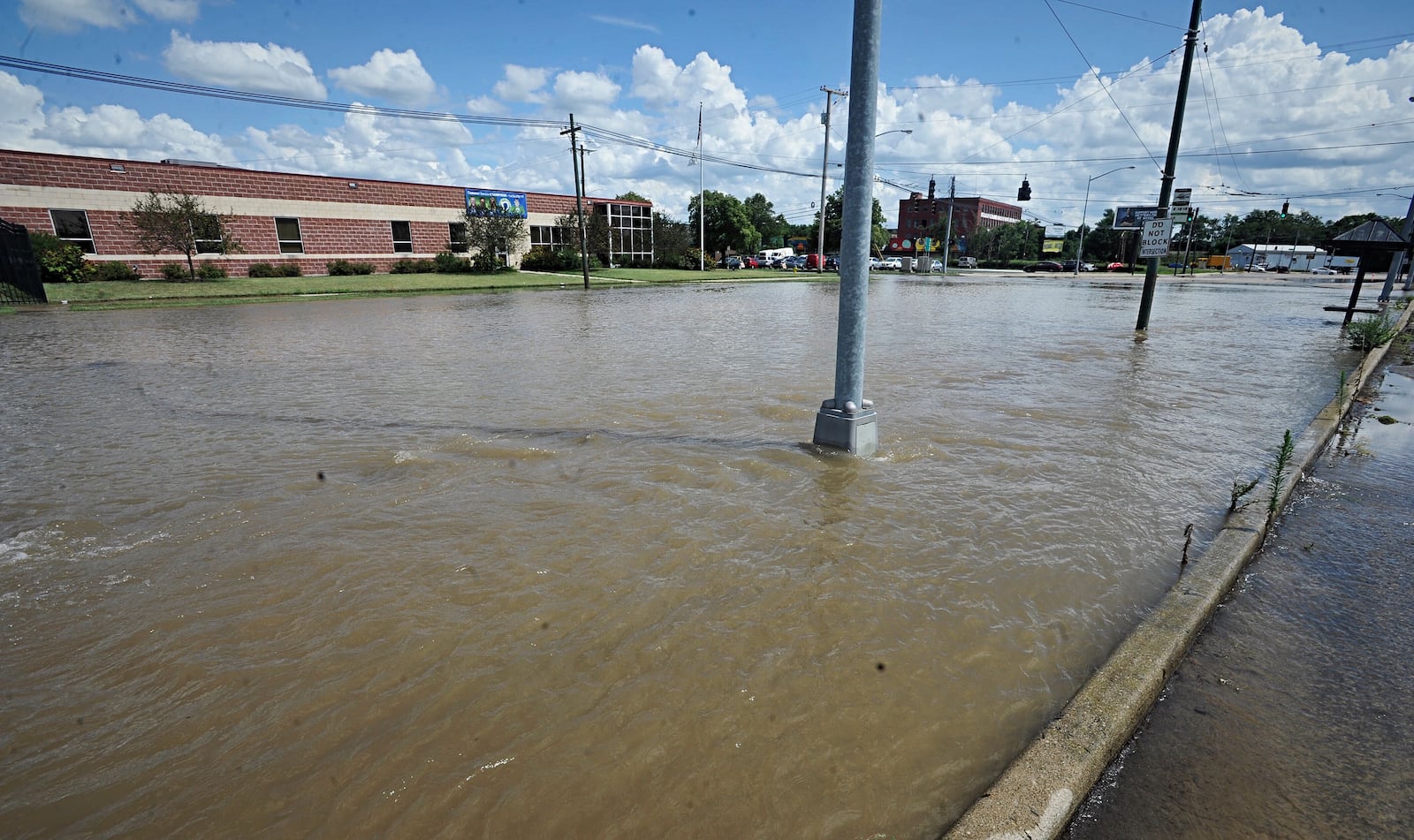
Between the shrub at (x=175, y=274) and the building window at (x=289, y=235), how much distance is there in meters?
6.43

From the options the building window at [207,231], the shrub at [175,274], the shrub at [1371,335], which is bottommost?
the shrub at [1371,335]

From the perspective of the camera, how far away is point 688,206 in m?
102

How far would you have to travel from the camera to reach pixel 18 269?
21.4m

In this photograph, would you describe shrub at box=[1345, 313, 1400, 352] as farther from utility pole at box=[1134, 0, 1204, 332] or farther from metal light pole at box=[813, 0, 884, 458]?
metal light pole at box=[813, 0, 884, 458]

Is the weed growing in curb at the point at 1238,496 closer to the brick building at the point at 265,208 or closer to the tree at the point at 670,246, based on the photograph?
the brick building at the point at 265,208

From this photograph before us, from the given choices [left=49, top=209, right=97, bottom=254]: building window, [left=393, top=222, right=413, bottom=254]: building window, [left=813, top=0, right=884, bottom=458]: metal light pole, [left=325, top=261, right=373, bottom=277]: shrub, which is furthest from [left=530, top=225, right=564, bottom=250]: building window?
[left=813, top=0, right=884, bottom=458]: metal light pole

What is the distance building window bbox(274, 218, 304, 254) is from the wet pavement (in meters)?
46.2

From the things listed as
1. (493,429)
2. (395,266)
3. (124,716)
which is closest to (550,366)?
(493,429)

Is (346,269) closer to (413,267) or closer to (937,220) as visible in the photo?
(413,267)

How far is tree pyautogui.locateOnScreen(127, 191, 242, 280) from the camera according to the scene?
2983cm

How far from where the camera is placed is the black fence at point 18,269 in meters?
21.1

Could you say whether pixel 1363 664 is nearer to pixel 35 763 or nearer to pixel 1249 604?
pixel 1249 604

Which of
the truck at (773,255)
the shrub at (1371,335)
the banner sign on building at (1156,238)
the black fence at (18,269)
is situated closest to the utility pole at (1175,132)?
the banner sign on building at (1156,238)

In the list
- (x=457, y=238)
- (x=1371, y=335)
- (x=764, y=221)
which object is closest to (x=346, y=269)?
(x=457, y=238)
